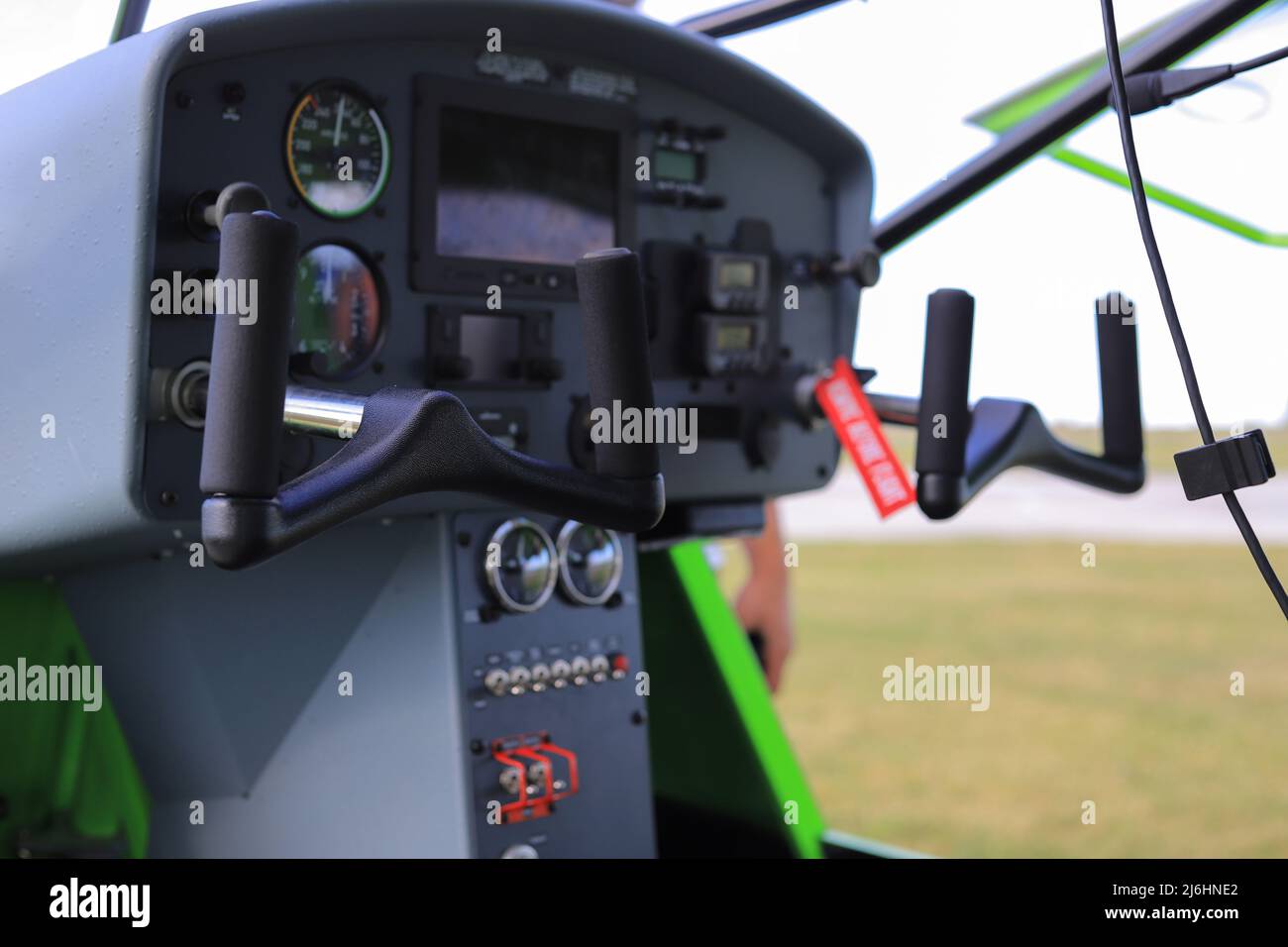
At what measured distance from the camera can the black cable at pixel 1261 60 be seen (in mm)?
927

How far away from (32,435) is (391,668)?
16.8 inches

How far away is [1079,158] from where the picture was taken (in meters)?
1.79

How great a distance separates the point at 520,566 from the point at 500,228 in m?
0.36

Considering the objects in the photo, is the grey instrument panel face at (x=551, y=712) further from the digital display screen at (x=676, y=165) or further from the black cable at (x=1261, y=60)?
the black cable at (x=1261, y=60)

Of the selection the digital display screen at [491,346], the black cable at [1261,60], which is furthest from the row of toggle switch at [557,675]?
the black cable at [1261,60]

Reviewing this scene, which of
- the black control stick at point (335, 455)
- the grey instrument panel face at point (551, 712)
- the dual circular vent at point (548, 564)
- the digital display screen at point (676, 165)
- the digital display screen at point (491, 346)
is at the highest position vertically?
the digital display screen at point (676, 165)

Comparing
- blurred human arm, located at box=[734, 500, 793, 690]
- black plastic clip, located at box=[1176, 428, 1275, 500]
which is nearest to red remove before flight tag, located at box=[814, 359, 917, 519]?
black plastic clip, located at box=[1176, 428, 1275, 500]

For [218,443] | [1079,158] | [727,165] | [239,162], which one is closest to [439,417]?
[218,443]

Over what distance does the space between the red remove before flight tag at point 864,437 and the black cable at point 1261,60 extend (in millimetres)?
508

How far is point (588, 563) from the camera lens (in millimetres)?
1542

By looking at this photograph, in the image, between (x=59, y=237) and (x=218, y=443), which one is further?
(x=59, y=237)

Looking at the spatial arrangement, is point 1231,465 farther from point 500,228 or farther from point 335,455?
point 500,228

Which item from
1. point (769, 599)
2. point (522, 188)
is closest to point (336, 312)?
point (522, 188)
